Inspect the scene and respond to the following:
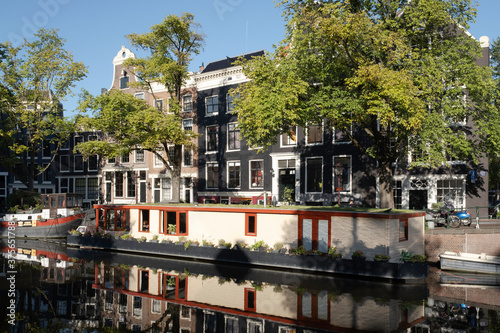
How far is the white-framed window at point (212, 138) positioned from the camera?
119ft

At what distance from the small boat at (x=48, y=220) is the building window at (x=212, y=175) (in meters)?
11.0

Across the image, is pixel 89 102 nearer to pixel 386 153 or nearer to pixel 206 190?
pixel 206 190

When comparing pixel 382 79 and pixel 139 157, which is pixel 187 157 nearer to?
pixel 139 157

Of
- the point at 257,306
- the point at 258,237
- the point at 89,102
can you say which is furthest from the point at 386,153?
the point at 89,102

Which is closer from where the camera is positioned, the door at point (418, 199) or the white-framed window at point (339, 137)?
the door at point (418, 199)

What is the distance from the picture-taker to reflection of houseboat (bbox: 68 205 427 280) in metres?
17.3

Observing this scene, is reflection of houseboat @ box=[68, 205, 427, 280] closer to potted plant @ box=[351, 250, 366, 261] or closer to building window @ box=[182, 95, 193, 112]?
potted plant @ box=[351, 250, 366, 261]

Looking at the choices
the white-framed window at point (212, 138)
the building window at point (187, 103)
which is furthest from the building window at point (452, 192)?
the building window at point (187, 103)

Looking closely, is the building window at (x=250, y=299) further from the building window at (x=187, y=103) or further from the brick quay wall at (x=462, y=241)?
the building window at (x=187, y=103)

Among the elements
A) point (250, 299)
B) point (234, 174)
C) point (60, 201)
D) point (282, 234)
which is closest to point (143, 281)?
point (250, 299)

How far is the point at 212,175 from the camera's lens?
36375mm

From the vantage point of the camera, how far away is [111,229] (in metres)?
25.7

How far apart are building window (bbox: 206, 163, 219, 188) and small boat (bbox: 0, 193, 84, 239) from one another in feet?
35.9

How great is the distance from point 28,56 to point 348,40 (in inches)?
1178
